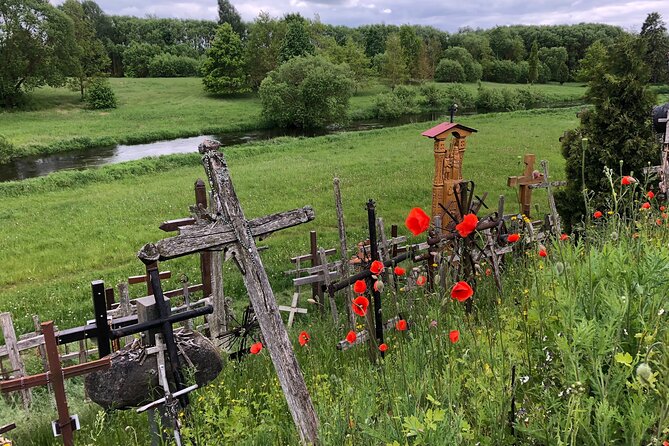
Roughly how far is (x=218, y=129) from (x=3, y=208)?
80.3ft

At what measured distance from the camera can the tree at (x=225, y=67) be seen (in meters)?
57.1

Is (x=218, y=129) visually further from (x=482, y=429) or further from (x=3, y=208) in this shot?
(x=482, y=429)

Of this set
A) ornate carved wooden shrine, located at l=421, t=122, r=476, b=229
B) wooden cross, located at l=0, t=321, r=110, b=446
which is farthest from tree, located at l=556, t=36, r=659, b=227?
wooden cross, located at l=0, t=321, r=110, b=446

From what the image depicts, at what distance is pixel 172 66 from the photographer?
245 feet

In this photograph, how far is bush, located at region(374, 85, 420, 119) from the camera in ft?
156

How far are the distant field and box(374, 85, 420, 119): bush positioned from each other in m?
17.0

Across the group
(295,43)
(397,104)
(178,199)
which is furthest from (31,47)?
(178,199)

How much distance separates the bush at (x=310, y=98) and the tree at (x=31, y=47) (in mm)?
22679

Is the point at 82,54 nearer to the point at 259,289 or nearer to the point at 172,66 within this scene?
the point at 172,66

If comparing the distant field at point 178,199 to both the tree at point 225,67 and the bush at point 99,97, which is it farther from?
the tree at point 225,67

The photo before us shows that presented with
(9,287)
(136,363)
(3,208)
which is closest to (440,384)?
(136,363)

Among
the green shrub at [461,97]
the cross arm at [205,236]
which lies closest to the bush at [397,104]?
the green shrub at [461,97]

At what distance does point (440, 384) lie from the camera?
235 cm

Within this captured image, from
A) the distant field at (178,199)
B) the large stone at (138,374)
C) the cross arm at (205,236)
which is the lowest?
the distant field at (178,199)
